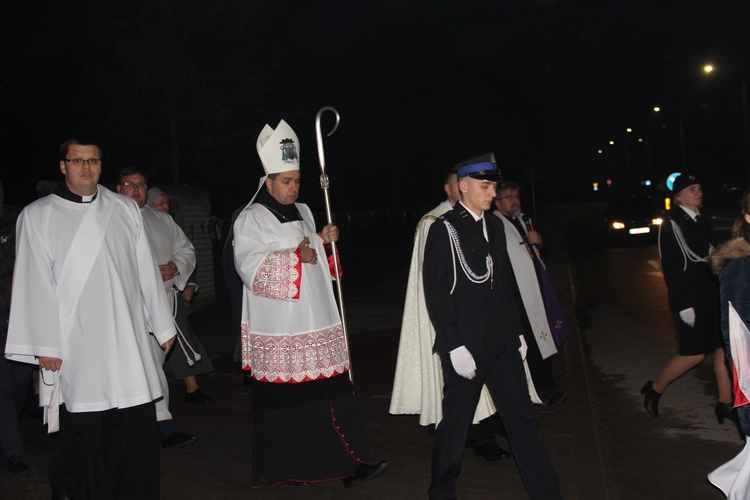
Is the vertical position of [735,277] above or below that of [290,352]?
above

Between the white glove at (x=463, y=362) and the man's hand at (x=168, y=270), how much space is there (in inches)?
112

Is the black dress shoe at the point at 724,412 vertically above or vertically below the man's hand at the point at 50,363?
below

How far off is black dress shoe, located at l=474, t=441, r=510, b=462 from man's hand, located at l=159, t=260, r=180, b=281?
2.61m

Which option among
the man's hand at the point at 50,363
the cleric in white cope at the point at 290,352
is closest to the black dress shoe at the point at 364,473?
the cleric in white cope at the point at 290,352

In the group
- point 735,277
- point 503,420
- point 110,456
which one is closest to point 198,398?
point 110,456

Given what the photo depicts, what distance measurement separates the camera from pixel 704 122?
3041 inches

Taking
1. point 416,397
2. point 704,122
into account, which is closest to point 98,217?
point 416,397

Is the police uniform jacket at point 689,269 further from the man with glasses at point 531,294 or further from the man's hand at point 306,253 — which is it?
the man's hand at point 306,253

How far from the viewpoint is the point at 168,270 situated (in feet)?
19.9

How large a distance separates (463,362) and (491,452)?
4.91 feet

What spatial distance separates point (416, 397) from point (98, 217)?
241 centimetres

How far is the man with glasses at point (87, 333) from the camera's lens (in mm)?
3986

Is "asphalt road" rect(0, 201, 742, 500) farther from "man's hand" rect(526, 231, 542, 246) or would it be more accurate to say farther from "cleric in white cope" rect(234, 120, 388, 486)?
"man's hand" rect(526, 231, 542, 246)

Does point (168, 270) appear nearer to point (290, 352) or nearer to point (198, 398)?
point (198, 398)
